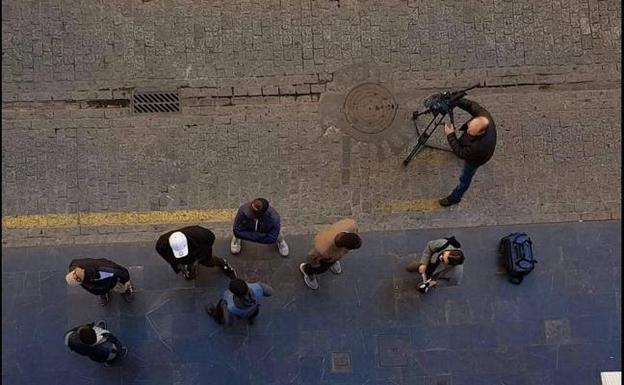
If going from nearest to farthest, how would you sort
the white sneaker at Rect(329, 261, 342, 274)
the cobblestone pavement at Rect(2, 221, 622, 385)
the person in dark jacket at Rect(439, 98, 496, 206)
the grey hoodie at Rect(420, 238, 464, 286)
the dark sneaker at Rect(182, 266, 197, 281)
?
the person in dark jacket at Rect(439, 98, 496, 206)
the grey hoodie at Rect(420, 238, 464, 286)
the dark sneaker at Rect(182, 266, 197, 281)
the cobblestone pavement at Rect(2, 221, 622, 385)
the white sneaker at Rect(329, 261, 342, 274)

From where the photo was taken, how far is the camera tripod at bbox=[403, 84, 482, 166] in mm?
7406

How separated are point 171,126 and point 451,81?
3.98 metres

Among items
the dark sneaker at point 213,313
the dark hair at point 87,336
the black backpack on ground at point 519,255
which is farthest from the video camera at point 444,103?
the dark hair at point 87,336

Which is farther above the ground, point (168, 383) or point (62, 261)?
point (62, 261)

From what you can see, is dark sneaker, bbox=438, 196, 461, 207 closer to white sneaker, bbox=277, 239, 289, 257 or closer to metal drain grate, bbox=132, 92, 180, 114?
white sneaker, bbox=277, 239, 289, 257

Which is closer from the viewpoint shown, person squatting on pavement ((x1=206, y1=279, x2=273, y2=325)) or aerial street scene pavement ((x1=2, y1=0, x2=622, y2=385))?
person squatting on pavement ((x1=206, y1=279, x2=273, y2=325))

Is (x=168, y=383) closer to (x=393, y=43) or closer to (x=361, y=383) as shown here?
(x=361, y=383)

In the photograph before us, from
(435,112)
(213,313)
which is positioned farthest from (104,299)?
(435,112)

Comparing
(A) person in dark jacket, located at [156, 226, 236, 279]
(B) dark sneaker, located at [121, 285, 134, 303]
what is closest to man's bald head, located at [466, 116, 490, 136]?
(A) person in dark jacket, located at [156, 226, 236, 279]

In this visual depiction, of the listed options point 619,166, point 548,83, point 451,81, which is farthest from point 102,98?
point 619,166

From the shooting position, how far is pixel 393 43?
898 centimetres

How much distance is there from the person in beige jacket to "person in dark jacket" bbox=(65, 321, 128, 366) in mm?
2500

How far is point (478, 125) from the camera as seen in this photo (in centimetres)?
702

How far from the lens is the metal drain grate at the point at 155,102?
28.8ft
